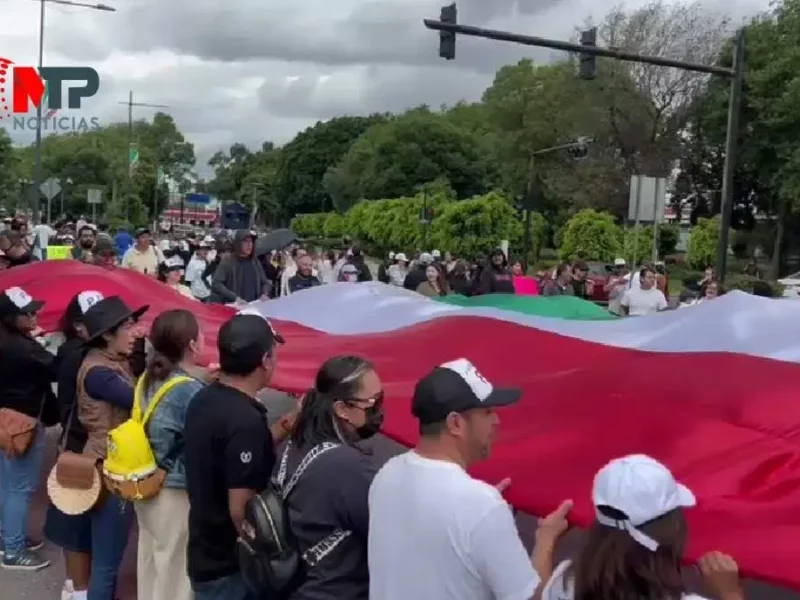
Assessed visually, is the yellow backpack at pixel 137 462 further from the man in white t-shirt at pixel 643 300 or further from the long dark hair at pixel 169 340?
the man in white t-shirt at pixel 643 300

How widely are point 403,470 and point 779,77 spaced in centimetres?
4193

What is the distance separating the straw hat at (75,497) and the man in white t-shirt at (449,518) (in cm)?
232

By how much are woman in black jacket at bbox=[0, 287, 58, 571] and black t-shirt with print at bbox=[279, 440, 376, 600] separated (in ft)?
10.3

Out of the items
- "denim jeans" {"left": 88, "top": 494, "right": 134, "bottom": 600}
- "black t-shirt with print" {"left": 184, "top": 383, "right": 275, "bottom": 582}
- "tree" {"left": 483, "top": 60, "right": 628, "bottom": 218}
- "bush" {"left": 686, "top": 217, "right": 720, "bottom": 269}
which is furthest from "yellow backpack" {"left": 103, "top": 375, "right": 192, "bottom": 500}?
"tree" {"left": 483, "top": 60, "right": 628, "bottom": 218}

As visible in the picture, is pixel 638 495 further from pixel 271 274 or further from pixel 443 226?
pixel 443 226

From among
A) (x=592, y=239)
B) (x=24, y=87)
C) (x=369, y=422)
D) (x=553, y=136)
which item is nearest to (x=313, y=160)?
(x=553, y=136)

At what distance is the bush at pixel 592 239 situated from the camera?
41344 millimetres

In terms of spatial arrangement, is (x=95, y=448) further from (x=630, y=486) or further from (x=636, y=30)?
(x=636, y=30)

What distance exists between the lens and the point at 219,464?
3592 mm

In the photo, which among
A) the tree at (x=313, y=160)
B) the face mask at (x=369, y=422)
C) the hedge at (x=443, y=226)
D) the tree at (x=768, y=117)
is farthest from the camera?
the tree at (x=313, y=160)

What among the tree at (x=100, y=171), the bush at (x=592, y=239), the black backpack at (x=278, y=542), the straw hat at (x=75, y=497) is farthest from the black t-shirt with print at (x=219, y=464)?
the tree at (x=100, y=171)

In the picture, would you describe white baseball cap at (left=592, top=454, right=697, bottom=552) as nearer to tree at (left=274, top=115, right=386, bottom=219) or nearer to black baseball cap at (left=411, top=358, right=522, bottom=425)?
black baseball cap at (left=411, top=358, right=522, bottom=425)

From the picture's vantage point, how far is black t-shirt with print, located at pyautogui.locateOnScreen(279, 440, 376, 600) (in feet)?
10.2

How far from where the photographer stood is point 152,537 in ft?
14.3
